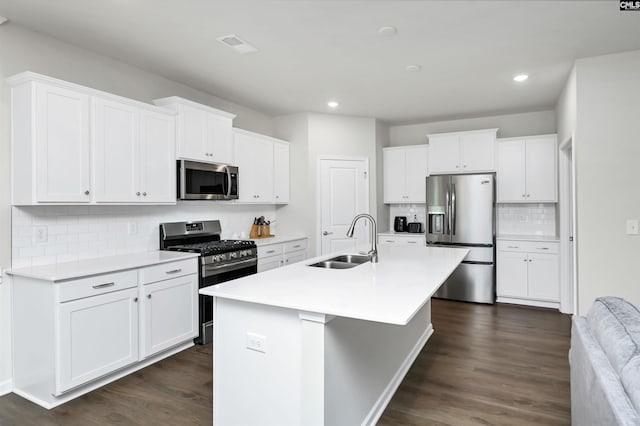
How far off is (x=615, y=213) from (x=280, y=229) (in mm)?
3863

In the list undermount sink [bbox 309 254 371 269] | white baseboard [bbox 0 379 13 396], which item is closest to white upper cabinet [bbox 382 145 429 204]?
undermount sink [bbox 309 254 371 269]

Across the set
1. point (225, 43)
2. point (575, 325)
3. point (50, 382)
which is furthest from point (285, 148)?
point (575, 325)

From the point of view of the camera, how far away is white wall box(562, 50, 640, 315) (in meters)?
3.23

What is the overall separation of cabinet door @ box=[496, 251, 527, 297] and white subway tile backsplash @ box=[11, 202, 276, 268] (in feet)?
12.7

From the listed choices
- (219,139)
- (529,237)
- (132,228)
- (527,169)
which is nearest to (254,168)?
(219,139)

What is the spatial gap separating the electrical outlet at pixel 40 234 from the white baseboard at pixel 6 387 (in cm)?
99

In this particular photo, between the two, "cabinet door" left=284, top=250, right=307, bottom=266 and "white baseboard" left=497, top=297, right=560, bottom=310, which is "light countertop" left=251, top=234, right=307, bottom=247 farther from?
"white baseboard" left=497, top=297, right=560, bottom=310

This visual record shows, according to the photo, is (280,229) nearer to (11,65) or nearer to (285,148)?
(285,148)

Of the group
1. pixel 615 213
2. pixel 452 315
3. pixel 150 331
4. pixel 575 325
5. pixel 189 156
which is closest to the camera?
pixel 575 325

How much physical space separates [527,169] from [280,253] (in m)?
3.41

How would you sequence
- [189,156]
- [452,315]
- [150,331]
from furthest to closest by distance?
[452,315], [189,156], [150,331]

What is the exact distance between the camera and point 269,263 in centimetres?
444

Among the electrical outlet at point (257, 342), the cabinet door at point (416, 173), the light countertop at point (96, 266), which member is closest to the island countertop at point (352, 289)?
the electrical outlet at point (257, 342)

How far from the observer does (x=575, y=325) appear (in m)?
1.87
